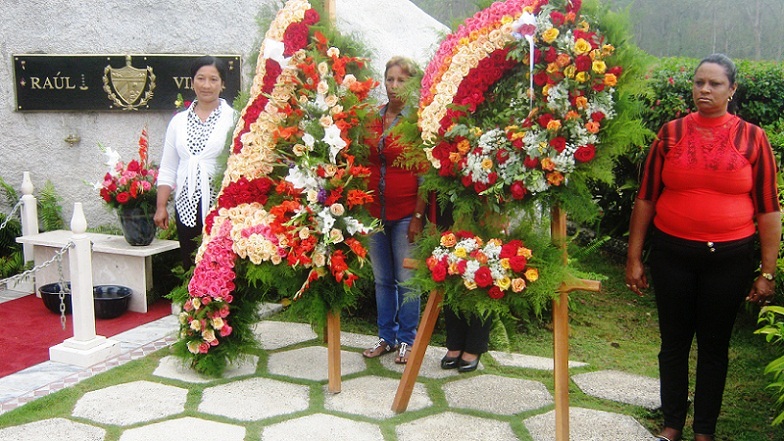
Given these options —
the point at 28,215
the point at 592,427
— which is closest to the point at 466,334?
the point at 592,427

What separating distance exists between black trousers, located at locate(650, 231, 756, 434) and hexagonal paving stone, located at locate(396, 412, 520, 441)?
2.62 ft

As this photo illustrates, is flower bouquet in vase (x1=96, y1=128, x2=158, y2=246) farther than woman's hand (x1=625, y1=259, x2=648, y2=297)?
Yes

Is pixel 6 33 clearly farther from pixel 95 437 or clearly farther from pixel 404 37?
pixel 95 437

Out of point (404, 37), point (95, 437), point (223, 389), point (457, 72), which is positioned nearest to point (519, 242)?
point (457, 72)

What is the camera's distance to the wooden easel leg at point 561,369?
330 centimetres

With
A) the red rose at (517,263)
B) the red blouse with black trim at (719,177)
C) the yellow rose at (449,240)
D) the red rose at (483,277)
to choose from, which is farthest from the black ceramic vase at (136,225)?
the red blouse with black trim at (719,177)

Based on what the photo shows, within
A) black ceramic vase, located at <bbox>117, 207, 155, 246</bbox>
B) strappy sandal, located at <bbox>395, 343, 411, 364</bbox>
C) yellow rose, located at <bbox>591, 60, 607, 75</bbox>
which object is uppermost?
yellow rose, located at <bbox>591, 60, 607, 75</bbox>

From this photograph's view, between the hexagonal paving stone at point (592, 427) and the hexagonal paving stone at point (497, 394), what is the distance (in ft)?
0.50

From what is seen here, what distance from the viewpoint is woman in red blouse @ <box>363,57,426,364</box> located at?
4008 millimetres

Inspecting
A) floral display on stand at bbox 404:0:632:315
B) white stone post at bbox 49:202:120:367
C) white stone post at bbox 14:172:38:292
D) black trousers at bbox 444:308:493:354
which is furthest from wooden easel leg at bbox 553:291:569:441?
white stone post at bbox 14:172:38:292

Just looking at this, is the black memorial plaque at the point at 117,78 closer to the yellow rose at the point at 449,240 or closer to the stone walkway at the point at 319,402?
the stone walkway at the point at 319,402

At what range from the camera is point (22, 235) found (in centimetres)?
646

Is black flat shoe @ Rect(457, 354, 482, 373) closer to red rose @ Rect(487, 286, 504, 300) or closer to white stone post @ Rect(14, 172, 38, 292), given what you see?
red rose @ Rect(487, 286, 504, 300)

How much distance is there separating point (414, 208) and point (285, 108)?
36.3 inches
